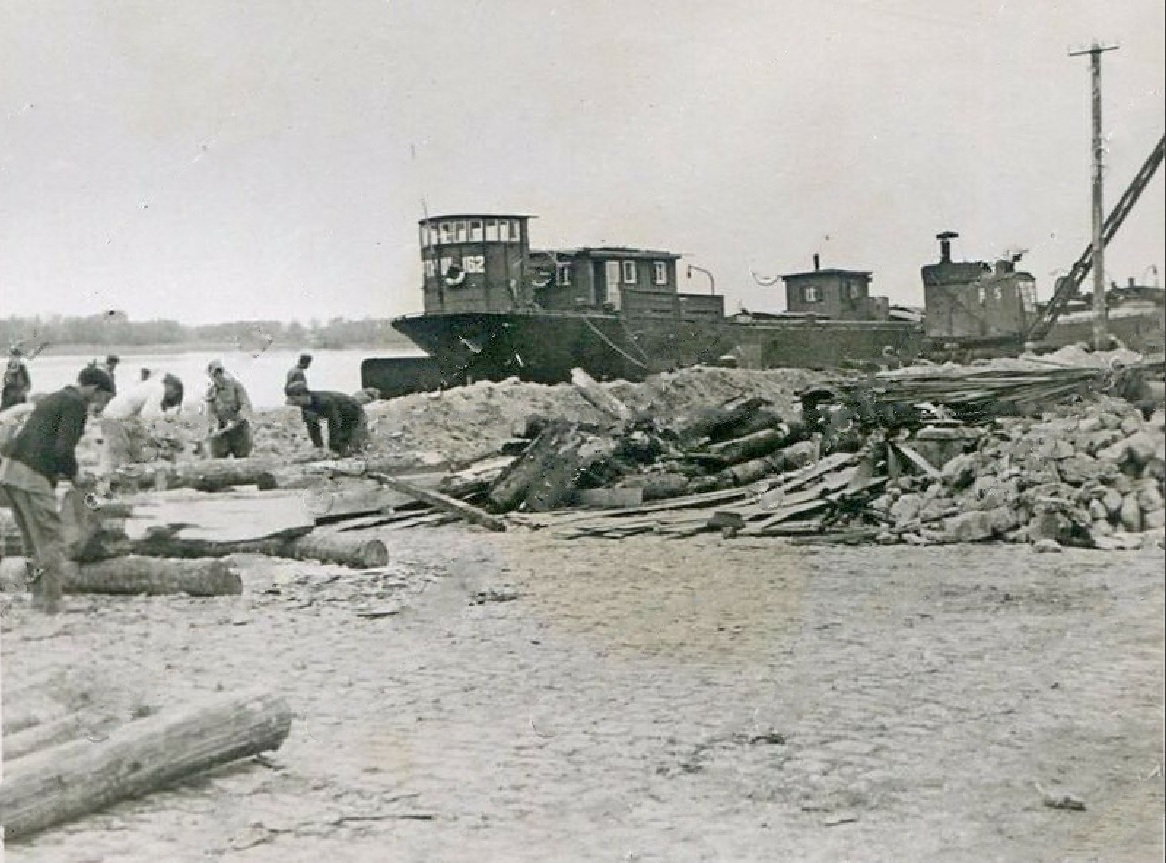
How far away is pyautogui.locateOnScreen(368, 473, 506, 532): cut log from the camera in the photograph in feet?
16.1

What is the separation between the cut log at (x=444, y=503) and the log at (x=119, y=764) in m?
1.21

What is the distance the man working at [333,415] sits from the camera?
490 cm

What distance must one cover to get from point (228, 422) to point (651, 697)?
2.14 metres

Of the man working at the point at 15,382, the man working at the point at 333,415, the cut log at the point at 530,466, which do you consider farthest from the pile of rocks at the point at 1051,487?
the man working at the point at 15,382

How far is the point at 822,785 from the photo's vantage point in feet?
12.6

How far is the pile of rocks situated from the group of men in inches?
93.9

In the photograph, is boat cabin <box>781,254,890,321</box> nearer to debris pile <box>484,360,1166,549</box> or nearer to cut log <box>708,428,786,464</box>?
debris pile <box>484,360,1166,549</box>

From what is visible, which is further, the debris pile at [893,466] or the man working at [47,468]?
the man working at [47,468]

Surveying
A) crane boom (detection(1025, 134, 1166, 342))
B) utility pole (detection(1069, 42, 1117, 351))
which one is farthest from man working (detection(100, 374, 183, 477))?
utility pole (detection(1069, 42, 1117, 351))

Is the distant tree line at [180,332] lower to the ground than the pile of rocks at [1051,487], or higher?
higher

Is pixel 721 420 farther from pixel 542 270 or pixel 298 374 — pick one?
pixel 298 374

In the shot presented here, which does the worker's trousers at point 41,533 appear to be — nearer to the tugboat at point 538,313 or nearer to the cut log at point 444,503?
the cut log at point 444,503

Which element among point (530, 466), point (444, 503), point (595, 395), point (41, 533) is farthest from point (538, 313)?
point (41, 533)

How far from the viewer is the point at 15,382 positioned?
497 centimetres
